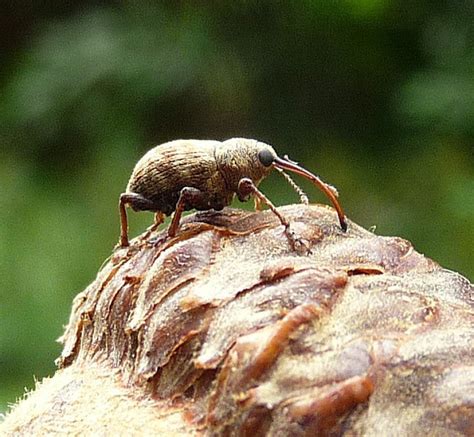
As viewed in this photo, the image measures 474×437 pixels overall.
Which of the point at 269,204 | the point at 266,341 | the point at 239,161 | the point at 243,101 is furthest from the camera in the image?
the point at 243,101

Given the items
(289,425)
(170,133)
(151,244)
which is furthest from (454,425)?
(170,133)

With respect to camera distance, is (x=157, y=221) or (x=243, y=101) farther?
(x=243, y=101)

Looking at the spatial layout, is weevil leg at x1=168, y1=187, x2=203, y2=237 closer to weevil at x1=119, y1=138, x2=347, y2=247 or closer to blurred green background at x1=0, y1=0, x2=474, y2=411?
weevil at x1=119, y1=138, x2=347, y2=247

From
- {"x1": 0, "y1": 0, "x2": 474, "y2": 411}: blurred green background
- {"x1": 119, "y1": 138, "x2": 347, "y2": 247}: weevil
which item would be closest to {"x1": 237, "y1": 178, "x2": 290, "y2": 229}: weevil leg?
{"x1": 119, "y1": 138, "x2": 347, "y2": 247}: weevil

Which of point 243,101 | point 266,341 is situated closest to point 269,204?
point 266,341

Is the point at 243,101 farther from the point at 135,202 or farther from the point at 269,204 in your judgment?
the point at 269,204

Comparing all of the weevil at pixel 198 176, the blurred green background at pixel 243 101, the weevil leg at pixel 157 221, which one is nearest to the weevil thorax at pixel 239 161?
the weevil at pixel 198 176

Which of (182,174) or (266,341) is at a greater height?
(182,174)
